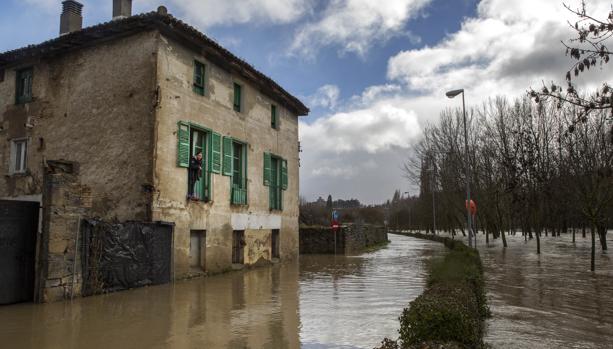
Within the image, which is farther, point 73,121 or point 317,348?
point 73,121

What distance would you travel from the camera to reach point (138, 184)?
48.0 feet

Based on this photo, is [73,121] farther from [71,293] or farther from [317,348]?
Answer: [317,348]

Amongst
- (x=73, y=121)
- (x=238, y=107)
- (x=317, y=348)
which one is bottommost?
(x=317, y=348)

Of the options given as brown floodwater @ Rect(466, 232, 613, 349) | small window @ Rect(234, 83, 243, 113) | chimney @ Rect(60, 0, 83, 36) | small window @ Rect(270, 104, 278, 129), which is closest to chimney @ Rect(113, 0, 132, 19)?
chimney @ Rect(60, 0, 83, 36)

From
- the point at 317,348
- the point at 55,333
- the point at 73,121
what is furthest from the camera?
the point at 73,121

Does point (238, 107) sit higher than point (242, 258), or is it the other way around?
point (238, 107)

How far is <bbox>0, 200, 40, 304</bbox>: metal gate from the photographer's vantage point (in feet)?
34.6

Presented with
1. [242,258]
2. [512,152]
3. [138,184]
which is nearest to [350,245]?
[512,152]

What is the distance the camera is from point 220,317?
9.27 metres

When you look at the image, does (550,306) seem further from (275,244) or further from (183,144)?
(275,244)

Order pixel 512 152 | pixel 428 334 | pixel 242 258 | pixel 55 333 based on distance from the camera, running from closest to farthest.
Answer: pixel 428 334
pixel 55 333
pixel 242 258
pixel 512 152

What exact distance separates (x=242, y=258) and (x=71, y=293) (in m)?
8.50

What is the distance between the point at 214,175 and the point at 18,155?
741 centimetres

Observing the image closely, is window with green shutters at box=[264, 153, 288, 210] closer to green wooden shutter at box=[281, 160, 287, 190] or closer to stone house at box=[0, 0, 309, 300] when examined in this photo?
green wooden shutter at box=[281, 160, 287, 190]
